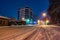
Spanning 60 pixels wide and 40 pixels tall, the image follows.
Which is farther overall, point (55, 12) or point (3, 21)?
point (55, 12)

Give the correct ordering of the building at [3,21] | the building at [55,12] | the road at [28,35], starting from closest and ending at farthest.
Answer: the road at [28,35] < the building at [3,21] < the building at [55,12]

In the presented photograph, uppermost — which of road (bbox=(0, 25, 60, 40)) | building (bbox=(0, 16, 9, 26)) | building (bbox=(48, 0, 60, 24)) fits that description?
building (bbox=(48, 0, 60, 24))

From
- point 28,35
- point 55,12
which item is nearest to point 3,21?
point 55,12

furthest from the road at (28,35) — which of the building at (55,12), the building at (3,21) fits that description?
the building at (55,12)

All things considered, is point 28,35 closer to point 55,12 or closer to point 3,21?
point 3,21

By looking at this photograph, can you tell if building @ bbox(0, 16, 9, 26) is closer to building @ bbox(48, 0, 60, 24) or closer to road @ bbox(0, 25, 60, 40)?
A: building @ bbox(48, 0, 60, 24)

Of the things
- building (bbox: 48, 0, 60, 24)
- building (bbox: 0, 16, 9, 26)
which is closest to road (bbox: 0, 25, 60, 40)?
building (bbox: 0, 16, 9, 26)

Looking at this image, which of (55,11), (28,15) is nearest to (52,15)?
(55,11)

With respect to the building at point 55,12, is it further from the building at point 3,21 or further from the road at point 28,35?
the road at point 28,35

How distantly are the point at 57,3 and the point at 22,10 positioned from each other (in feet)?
297

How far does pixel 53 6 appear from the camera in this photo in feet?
277

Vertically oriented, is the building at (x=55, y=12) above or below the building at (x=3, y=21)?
above

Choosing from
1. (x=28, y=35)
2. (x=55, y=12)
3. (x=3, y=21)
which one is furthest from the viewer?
(x=55, y=12)

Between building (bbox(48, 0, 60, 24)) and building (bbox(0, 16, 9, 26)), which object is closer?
building (bbox(0, 16, 9, 26))
